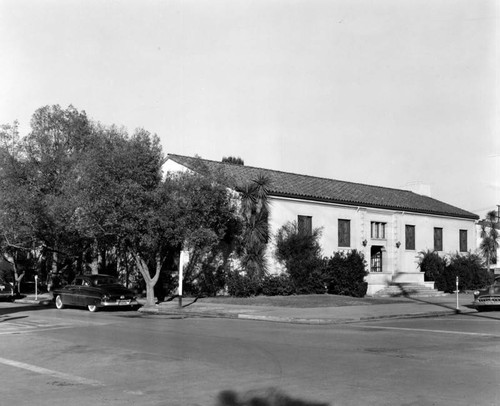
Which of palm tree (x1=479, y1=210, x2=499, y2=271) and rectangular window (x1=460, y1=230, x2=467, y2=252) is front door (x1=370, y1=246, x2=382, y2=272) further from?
palm tree (x1=479, y1=210, x2=499, y2=271)

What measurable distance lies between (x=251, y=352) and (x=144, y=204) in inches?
540

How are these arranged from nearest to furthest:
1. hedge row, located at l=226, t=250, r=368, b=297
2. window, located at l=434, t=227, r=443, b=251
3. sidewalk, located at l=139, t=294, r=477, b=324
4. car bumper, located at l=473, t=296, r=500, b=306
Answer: sidewalk, located at l=139, t=294, r=477, b=324, car bumper, located at l=473, t=296, r=500, b=306, hedge row, located at l=226, t=250, r=368, b=297, window, located at l=434, t=227, r=443, b=251

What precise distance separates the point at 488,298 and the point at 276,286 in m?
10.8

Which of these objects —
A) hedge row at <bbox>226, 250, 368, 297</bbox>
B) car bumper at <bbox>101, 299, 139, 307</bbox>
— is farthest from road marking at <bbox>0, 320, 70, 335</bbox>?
hedge row at <bbox>226, 250, 368, 297</bbox>

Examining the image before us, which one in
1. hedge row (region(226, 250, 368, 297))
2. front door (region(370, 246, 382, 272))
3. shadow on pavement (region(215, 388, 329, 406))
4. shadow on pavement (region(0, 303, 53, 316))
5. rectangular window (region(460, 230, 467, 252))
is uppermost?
rectangular window (region(460, 230, 467, 252))

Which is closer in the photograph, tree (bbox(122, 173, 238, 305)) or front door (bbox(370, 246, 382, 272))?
tree (bbox(122, 173, 238, 305))

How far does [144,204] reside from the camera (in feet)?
80.1

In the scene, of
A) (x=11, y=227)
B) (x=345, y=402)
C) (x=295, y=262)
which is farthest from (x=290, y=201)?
(x=345, y=402)

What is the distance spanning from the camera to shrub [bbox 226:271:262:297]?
30.3 m

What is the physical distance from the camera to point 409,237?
41188 millimetres

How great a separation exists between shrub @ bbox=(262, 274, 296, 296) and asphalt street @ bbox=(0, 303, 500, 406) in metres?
12.8

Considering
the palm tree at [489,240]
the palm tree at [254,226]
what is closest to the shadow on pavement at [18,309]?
the palm tree at [254,226]

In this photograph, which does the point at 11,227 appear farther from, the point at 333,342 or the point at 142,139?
the point at 333,342

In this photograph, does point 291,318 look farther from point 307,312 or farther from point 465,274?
point 465,274
